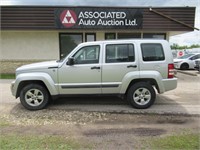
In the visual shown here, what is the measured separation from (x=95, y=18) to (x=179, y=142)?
364 inches

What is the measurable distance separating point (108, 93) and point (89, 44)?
1549 millimetres

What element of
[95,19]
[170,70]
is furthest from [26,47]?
[170,70]

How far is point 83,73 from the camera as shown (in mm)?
5910

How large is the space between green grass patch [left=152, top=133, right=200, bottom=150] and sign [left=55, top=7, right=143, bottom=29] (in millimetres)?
8779

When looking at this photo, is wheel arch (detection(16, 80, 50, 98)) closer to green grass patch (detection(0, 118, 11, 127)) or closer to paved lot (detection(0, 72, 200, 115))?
paved lot (detection(0, 72, 200, 115))

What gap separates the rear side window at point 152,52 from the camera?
5980 millimetres

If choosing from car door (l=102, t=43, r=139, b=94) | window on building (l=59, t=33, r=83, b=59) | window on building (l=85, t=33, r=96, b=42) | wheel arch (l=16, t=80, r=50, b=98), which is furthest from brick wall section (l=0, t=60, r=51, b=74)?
car door (l=102, t=43, r=139, b=94)

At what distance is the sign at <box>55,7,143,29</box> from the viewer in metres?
11.7

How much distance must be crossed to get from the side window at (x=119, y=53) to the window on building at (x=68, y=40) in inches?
300

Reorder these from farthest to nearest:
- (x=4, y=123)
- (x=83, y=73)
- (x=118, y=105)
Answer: (x=118, y=105) → (x=83, y=73) → (x=4, y=123)

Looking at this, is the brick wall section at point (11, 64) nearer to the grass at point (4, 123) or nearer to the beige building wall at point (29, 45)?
the beige building wall at point (29, 45)

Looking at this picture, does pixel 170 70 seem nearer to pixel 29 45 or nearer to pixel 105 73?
pixel 105 73

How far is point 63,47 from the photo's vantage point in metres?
13.4

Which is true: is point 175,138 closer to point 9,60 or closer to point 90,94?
point 90,94
